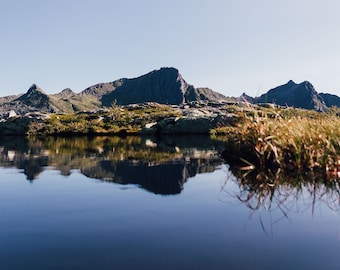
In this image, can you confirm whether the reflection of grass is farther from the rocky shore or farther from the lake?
the rocky shore

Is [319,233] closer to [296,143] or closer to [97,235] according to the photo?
[97,235]

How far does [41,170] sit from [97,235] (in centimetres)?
1391

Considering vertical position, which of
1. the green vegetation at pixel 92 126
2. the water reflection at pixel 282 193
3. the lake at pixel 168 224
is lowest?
the lake at pixel 168 224

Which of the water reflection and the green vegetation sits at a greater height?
the green vegetation

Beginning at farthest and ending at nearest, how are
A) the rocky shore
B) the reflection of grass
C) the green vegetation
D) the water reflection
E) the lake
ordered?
1. the green vegetation
2. the rocky shore
3. the reflection of grass
4. the water reflection
5. the lake

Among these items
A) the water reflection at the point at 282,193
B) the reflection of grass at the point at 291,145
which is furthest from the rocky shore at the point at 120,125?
the water reflection at the point at 282,193

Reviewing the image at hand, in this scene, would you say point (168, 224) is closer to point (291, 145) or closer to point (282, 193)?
point (282, 193)

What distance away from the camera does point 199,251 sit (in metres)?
7.33

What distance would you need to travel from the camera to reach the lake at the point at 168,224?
6.89 meters

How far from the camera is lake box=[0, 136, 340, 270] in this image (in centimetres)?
689

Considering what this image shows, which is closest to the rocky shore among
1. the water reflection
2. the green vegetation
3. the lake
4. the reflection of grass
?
the green vegetation

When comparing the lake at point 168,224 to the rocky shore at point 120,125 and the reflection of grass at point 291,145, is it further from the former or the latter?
the rocky shore at point 120,125

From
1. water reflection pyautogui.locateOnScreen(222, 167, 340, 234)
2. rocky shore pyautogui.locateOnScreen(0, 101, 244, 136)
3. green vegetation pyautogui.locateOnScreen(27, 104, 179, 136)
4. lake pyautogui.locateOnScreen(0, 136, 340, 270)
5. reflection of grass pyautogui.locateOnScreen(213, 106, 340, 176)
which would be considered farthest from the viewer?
green vegetation pyautogui.locateOnScreen(27, 104, 179, 136)

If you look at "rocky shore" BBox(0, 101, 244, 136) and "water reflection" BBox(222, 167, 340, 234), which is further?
"rocky shore" BBox(0, 101, 244, 136)
